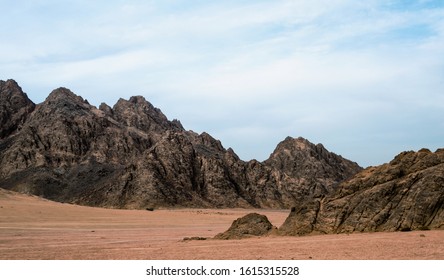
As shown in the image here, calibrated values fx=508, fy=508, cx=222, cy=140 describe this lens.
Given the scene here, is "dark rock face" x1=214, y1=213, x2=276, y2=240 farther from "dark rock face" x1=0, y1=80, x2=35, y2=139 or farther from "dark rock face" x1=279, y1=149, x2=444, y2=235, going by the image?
"dark rock face" x1=0, y1=80, x2=35, y2=139

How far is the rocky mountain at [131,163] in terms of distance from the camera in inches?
4350

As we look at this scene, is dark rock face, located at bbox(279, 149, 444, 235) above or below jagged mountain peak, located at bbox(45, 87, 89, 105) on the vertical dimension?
below

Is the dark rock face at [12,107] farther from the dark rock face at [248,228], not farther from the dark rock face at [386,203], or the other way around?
the dark rock face at [386,203]

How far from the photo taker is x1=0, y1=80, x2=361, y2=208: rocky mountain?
363ft

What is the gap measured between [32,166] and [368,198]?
121044mm

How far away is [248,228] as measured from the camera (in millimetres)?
28672

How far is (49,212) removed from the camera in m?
51.8

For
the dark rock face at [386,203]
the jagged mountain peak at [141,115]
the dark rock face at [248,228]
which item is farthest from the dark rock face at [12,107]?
the dark rock face at [386,203]

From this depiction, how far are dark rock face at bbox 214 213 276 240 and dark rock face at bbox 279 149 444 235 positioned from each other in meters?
1.33

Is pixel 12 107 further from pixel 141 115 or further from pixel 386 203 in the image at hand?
pixel 386 203

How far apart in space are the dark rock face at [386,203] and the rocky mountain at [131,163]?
74045mm

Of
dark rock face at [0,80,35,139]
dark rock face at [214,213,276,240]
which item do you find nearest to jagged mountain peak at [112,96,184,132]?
dark rock face at [0,80,35,139]
